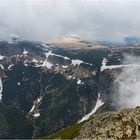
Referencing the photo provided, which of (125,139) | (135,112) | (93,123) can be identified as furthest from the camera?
(93,123)

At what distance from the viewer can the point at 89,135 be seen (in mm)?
137875

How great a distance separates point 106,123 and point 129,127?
37.6ft

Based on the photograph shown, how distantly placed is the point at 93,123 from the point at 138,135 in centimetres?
2519

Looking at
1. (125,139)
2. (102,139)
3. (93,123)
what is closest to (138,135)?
(125,139)

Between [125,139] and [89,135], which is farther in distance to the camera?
[89,135]

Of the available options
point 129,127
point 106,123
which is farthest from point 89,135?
point 129,127

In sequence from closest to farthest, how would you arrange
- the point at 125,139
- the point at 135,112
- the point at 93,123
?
1. the point at 125,139
2. the point at 135,112
3. the point at 93,123

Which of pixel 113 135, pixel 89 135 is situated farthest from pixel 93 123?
pixel 113 135

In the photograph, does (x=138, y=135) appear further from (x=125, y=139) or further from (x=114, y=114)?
(x=114, y=114)

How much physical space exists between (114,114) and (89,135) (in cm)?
1120

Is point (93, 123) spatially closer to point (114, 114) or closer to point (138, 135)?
point (114, 114)

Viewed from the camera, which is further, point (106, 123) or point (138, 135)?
point (106, 123)

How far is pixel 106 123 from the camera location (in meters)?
137

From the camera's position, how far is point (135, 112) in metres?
136
